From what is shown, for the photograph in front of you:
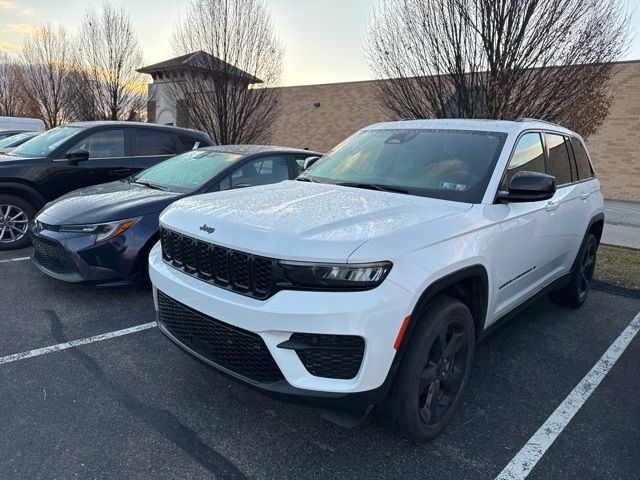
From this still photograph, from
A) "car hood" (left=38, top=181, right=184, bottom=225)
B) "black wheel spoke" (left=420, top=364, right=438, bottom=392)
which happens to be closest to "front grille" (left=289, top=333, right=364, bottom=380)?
"black wheel spoke" (left=420, top=364, right=438, bottom=392)

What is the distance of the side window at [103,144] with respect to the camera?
662 cm

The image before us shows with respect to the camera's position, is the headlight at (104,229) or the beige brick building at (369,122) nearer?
the headlight at (104,229)

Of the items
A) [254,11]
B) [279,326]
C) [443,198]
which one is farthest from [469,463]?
[254,11]

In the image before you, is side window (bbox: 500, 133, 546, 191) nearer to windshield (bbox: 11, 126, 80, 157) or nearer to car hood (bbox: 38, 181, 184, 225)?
car hood (bbox: 38, 181, 184, 225)

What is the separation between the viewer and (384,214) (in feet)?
8.59

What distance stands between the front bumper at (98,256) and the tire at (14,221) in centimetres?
222

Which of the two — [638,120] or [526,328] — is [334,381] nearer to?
[526,328]

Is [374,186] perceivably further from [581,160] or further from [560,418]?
[581,160]

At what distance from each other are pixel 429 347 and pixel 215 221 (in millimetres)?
1346

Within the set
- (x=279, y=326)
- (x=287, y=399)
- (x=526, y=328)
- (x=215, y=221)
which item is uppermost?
(x=215, y=221)

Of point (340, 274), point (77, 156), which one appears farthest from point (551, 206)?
point (77, 156)

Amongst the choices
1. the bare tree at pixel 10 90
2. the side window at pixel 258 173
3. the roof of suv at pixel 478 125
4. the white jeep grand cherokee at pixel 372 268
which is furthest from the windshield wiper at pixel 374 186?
the bare tree at pixel 10 90

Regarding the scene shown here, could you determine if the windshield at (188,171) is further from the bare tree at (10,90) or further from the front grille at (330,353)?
the bare tree at (10,90)

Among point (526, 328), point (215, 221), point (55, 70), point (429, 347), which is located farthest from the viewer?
point (55, 70)
